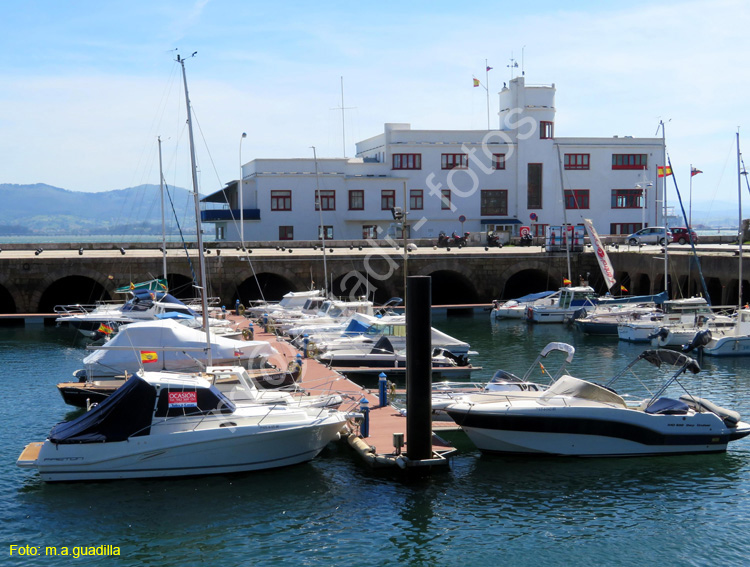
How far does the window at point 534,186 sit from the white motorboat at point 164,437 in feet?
186

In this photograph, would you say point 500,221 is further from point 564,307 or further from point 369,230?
point 564,307

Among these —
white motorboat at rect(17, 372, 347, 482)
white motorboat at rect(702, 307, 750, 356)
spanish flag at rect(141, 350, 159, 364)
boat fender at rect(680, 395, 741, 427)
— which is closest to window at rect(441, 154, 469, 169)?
white motorboat at rect(702, 307, 750, 356)

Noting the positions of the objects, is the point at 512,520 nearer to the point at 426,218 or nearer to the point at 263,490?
the point at 263,490

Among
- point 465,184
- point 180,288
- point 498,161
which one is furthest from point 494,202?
point 180,288

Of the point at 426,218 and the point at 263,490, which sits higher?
the point at 426,218

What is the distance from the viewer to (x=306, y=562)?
1492cm

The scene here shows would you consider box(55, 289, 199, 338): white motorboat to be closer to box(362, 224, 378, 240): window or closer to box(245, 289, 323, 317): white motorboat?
box(245, 289, 323, 317): white motorboat

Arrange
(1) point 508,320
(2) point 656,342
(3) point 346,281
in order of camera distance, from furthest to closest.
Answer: (3) point 346,281
(1) point 508,320
(2) point 656,342

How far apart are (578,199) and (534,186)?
4181mm

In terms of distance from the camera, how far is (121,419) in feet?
59.2

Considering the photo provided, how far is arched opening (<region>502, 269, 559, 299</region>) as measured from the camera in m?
58.9

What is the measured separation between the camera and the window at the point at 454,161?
70875 mm

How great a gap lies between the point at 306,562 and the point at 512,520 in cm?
452

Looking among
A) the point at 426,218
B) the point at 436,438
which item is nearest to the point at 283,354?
the point at 436,438
